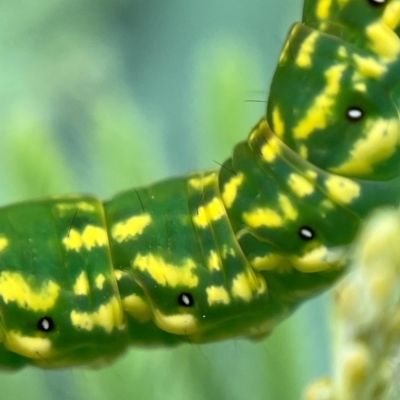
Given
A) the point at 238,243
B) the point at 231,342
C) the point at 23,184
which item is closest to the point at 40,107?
the point at 23,184

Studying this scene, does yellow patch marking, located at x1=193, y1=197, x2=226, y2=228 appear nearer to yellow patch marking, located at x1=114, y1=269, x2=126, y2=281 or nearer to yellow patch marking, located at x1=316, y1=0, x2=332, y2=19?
yellow patch marking, located at x1=114, y1=269, x2=126, y2=281

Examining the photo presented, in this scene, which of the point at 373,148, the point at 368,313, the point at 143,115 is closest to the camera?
the point at 368,313

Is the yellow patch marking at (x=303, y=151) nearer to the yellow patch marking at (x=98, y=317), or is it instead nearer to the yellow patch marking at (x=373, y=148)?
the yellow patch marking at (x=373, y=148)

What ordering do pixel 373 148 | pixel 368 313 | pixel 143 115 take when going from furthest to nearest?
pixel 143 115, pixel 373 148, pixel 368 313

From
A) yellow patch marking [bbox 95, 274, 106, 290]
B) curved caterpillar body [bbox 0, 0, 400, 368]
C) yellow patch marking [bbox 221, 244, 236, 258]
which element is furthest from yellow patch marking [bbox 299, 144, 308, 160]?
yellow patch marking [bbox 95, 274, 106, 290]

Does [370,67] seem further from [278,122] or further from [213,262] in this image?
[213,262]

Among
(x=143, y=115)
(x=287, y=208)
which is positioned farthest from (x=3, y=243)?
(x=143, y=115)

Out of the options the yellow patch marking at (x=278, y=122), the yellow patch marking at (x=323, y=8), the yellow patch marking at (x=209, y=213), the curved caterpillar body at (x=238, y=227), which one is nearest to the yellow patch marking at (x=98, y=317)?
the curved caterpillar body at (x=238, y=227)
